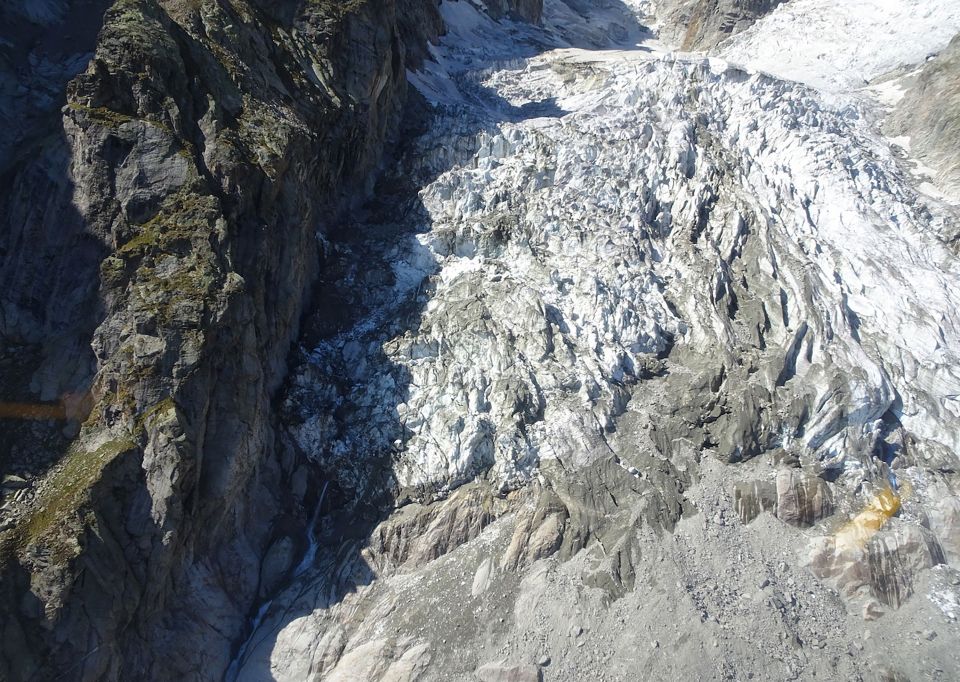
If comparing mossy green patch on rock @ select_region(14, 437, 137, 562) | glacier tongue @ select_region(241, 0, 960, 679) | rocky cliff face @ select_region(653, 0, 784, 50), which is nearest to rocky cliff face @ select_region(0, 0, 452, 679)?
mossy green patch on rock @ select_region(14, 437, 137, 562)

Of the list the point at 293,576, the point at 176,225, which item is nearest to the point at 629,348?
the point at 293,576

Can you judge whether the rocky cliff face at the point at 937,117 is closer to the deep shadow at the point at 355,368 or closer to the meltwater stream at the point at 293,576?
the deep shadow at the point at 355,368

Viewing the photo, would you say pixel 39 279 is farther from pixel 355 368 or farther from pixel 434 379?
pixel 434 379

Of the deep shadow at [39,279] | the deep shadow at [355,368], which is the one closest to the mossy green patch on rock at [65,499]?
the deep shadow at [39,279]

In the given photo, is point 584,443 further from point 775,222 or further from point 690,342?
point 775,222

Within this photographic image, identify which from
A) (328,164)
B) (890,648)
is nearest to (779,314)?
(890,648)

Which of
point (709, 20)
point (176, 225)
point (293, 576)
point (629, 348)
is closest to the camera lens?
point (176, 225)
